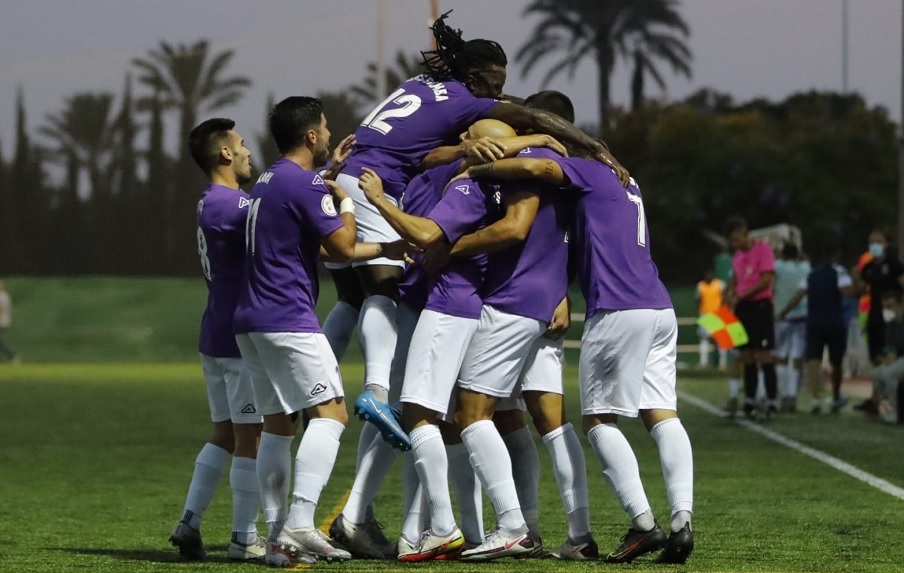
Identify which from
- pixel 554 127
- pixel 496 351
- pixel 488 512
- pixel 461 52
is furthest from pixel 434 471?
pixel 488 512

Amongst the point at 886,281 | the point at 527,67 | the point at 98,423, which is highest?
the point at 527,67

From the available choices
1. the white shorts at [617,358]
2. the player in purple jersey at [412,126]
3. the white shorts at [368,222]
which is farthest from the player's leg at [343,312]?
the white shorts at [617,358]

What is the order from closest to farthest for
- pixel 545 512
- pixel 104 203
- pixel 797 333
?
pixel 545 512, pixel 797 333, pixel 104 203

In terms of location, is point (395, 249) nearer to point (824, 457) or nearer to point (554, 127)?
point (554, 127)

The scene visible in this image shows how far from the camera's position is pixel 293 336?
6.76 meters

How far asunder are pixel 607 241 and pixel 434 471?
130cm

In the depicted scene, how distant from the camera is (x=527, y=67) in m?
57.3

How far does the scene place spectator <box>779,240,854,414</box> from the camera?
1858cm

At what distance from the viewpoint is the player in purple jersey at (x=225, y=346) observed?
7250 millimetres

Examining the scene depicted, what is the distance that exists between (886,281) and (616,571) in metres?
12.7

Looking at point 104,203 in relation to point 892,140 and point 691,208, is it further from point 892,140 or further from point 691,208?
point 892,140

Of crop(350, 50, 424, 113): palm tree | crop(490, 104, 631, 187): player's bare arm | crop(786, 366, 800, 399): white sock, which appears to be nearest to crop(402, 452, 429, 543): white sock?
crop(490, 104, 631, 187): player's bare arm

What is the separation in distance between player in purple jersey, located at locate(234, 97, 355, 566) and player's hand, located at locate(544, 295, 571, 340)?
1.05 m

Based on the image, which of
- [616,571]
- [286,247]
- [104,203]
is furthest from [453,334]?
[104,203]
